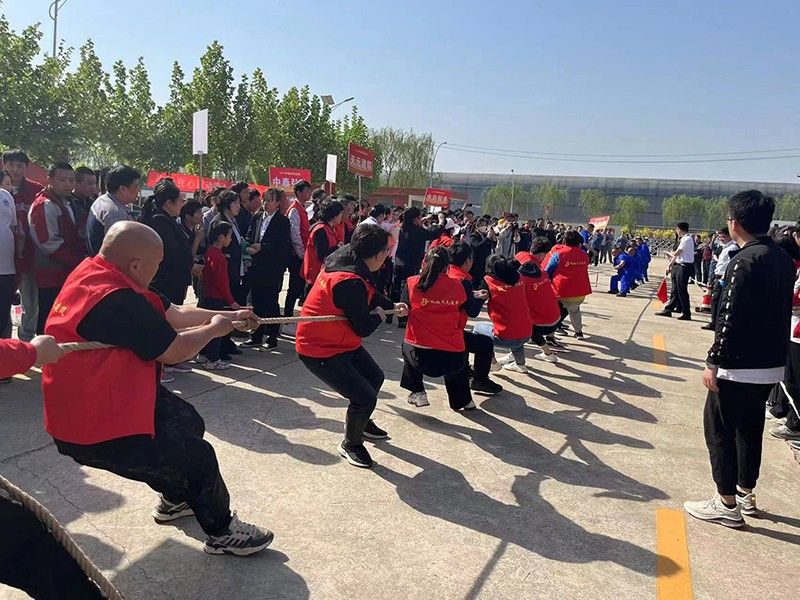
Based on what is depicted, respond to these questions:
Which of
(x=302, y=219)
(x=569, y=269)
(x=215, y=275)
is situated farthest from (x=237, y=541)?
(x=569, y=269)

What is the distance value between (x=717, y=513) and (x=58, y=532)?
3566 millimetres

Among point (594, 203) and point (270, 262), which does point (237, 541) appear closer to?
point (270, 262)

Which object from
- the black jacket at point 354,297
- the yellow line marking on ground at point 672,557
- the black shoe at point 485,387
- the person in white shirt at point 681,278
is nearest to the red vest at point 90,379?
the black jacket at point 354,297

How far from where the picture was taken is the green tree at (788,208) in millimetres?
82688

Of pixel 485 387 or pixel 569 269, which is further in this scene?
pixel 569 269

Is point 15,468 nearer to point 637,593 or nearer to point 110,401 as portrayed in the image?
point 110,401

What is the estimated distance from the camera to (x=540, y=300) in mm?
7176

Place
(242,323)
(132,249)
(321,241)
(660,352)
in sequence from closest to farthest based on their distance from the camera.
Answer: (132,249) < (242,323) < (321,241) < (660,352)

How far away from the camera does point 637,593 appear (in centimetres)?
286

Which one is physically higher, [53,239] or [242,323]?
[53,239]

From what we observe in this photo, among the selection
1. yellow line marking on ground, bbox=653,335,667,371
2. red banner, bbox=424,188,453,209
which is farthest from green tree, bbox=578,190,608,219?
yellow line marking on ground, bbox=653,335,667,371

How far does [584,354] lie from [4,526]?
7387 millimetres

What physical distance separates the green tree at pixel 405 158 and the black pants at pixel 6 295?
57.7 meters

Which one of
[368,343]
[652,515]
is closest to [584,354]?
[368,343]
